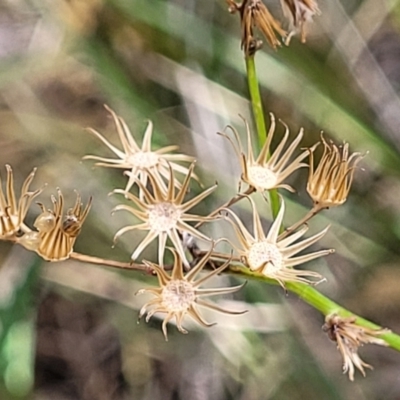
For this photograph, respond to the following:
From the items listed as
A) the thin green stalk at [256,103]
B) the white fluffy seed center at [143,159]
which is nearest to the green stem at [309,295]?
the thin green stalk at [256,103]

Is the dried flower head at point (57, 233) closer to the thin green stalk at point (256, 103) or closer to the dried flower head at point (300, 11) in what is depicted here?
the thin green stalk at point (256, 103)

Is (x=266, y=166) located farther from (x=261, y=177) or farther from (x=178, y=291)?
(x=178, y=291)

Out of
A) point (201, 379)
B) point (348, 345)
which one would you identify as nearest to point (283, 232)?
point (348, 345)

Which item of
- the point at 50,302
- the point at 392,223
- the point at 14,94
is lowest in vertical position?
the point at 50,302

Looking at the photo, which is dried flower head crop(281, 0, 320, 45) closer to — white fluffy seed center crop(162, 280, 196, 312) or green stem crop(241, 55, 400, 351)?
green stem crop(241, 55, 400, 351)

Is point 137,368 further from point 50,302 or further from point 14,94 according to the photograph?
point 14,94

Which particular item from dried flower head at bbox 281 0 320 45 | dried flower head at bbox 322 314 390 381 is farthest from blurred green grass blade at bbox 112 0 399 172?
dried flower head at bbox 322 314 390 381

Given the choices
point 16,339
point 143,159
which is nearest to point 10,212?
point 143,159
